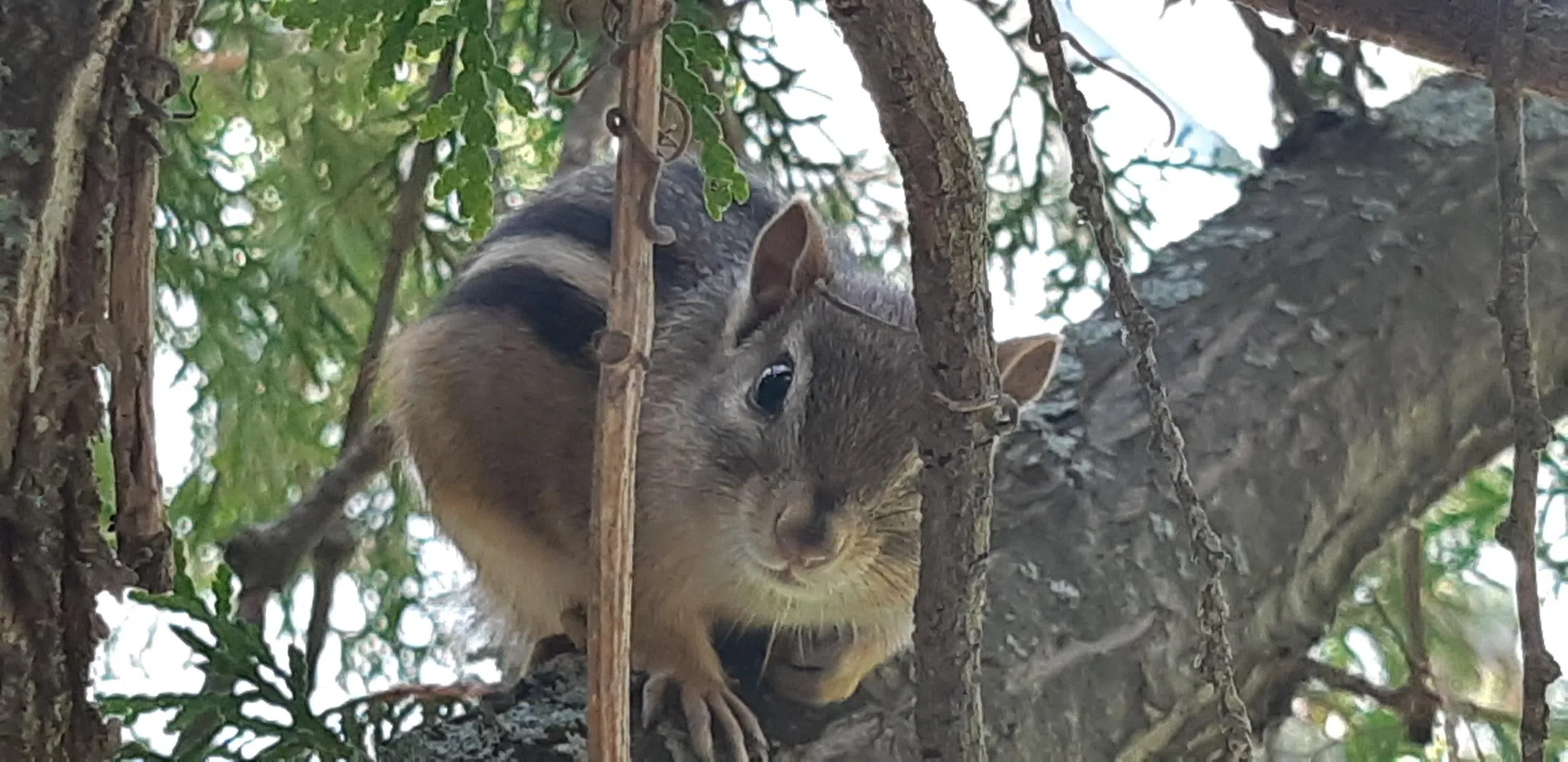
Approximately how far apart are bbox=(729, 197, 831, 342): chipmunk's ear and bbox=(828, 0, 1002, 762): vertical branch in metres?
0.80

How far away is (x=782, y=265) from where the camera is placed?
6.54 ft

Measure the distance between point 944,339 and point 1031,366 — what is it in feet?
2.77

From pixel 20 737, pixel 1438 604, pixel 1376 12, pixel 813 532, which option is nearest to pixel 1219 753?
pixel 813 532

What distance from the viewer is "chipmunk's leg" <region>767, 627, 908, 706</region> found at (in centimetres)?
181

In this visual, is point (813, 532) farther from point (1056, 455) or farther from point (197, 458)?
point (197, 458)

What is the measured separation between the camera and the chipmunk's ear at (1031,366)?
1857 millimetres

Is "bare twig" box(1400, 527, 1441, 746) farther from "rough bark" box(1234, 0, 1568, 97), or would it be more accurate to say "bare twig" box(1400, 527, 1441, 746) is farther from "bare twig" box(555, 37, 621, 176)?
"bare twig" box(555, 37, 621, 176)

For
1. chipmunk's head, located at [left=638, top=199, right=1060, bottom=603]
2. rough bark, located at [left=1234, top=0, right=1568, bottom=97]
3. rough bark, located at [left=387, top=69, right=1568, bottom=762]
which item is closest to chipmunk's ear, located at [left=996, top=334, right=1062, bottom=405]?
chipmunk's head, located at [left=638, top=199, right=1060, bottom=603]

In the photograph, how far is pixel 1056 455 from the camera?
2.03 meters

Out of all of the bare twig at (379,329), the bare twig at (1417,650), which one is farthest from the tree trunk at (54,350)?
the bare twig at (1417,650)

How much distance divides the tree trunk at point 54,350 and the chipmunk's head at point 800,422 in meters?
0.71

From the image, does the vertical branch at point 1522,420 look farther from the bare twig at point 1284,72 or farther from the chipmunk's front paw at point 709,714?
the bare twig at point 1284,72

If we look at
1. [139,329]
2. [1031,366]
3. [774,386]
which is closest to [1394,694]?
[1031,366]

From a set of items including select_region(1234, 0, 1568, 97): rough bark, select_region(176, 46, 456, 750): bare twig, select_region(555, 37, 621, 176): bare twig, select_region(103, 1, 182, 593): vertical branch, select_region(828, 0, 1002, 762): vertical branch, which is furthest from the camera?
select_region(555, 37, 621, 176): bare twig
